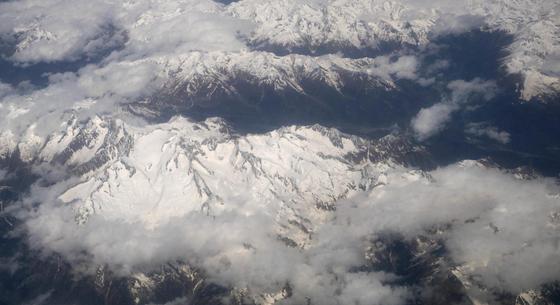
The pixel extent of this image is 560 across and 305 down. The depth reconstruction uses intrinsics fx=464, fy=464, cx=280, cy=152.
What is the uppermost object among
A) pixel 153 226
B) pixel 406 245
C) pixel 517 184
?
pixel 517 184

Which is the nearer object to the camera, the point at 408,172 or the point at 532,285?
the point at 532,285

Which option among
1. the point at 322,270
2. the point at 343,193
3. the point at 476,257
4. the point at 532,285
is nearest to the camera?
the point at 532,285

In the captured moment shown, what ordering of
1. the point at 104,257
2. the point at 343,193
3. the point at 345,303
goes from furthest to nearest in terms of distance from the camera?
the point at 343,193 < the point at 104,257 < the point at 345,303

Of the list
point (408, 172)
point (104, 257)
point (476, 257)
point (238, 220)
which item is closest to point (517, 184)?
point (408, 172)

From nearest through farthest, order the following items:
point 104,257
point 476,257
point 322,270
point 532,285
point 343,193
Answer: point 532,285
point 476,257
point 322,270
point 104,257
point 343,193

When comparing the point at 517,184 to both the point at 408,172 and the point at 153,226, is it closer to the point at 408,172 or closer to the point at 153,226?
the point at 408,172

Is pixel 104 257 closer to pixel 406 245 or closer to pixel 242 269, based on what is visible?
pixel 242 269

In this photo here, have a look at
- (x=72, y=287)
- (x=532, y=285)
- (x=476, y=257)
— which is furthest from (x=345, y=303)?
(x=72, y=287)

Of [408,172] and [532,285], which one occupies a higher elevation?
[532,285]

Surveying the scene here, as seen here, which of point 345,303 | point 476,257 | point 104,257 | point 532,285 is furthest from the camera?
point 104,257
